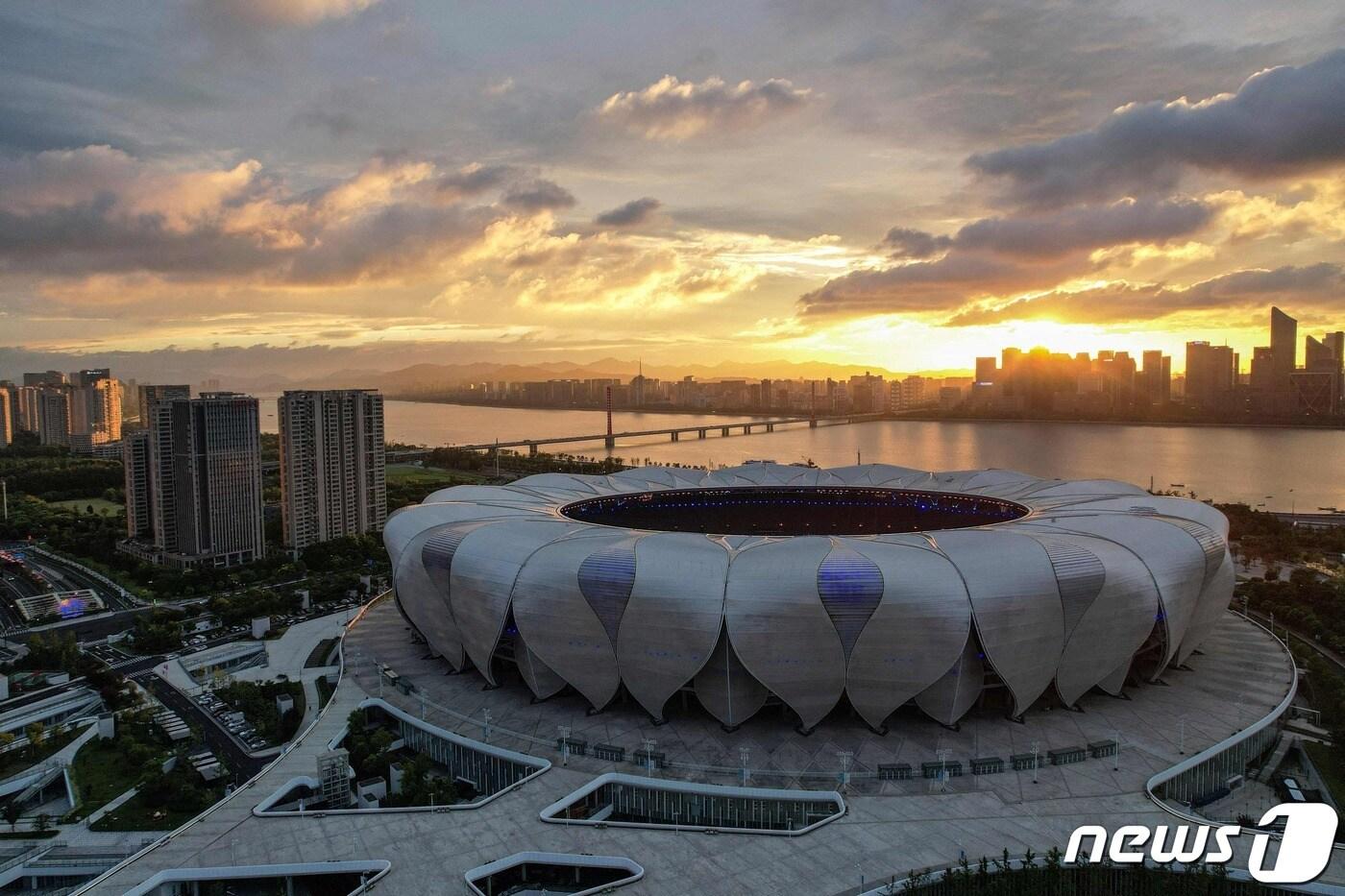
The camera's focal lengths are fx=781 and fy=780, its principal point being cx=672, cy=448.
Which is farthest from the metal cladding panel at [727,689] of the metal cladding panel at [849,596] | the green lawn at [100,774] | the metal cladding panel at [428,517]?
the green lawn at [100,774]

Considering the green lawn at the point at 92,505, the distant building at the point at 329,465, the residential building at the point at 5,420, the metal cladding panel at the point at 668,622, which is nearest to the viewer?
the metal cladding panel at the point at 668,622

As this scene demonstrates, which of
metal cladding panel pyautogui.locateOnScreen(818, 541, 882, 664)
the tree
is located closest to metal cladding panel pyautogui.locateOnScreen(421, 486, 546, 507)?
the tree

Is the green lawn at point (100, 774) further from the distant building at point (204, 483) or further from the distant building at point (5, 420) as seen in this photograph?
the distant building at point (5, 420)

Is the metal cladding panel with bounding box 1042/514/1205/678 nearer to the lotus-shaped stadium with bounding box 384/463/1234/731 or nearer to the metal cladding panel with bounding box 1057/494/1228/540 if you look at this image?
the lotus-shaped stadium with bounding box 384/463/1234/731

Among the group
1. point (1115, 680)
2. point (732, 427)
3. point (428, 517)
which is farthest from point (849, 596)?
point (732, 427)

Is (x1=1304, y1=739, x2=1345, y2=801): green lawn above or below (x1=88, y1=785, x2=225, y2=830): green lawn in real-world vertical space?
above

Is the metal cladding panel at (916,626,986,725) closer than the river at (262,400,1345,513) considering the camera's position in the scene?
Yes

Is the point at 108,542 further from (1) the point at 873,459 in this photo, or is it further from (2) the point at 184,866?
(1) the point at 873,459
